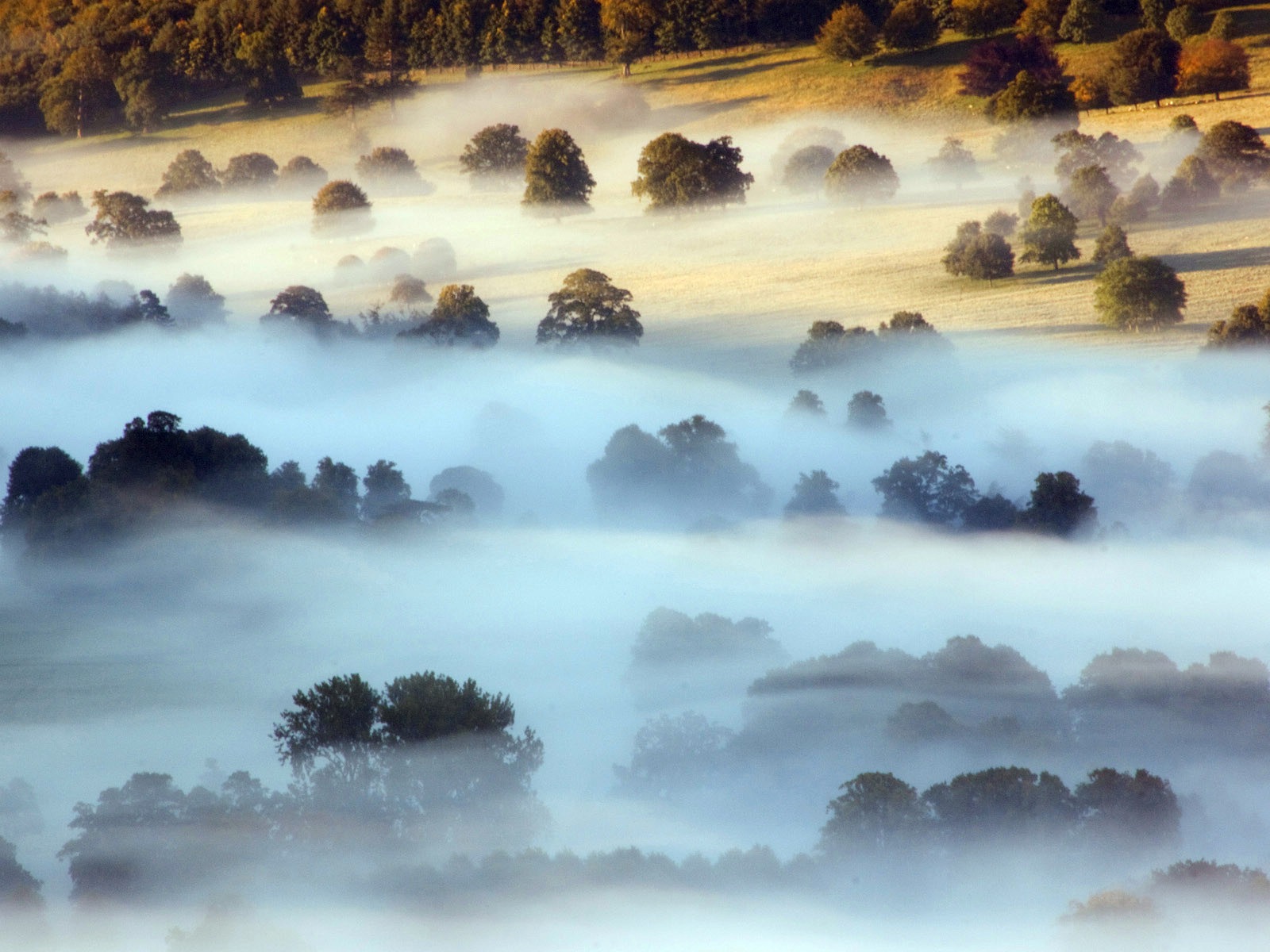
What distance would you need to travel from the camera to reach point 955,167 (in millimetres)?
89625

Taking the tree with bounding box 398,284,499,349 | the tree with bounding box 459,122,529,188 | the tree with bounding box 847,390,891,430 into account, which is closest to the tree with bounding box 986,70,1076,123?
the tree with bounding box 459,122,529,188

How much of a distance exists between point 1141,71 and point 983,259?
118 ft

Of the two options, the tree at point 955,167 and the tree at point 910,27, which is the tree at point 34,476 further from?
the tree at point 910,27

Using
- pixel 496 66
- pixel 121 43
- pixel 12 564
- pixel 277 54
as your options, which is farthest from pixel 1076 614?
pixel 121 43

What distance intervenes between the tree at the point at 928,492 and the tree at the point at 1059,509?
2.47m

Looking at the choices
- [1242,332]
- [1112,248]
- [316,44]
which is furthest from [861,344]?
[316,44]

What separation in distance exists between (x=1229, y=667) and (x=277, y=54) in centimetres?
12337

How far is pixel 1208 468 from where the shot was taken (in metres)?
45.5

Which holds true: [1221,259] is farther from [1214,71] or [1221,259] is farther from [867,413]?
[1214,71]

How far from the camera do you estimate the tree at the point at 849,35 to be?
110875 millimetres

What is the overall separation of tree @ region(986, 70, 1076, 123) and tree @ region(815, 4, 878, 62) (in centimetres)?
2089

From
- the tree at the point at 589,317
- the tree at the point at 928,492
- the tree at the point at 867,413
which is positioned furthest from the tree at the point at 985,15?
the tree at the point at 928,492

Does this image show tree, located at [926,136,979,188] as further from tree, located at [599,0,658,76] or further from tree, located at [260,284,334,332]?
tree, located at [260,284,334,332]

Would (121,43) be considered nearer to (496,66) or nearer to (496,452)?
(496,66)
